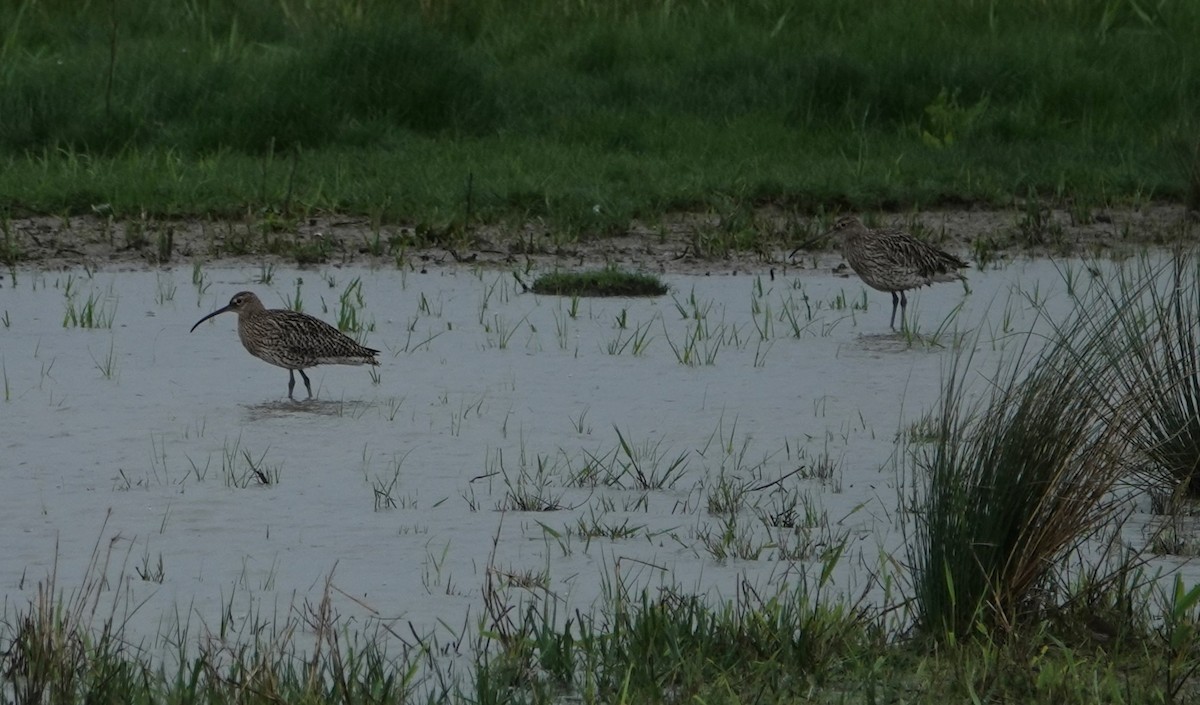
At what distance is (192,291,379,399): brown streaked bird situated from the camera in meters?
8.27

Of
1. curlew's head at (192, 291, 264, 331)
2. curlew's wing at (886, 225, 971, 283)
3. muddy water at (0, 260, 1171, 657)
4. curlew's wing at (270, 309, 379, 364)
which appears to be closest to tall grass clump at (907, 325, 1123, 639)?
muddy water at (0, 260, 1171, 657)

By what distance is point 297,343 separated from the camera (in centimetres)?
827

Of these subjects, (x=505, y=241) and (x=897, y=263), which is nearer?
(x=897, y=263)

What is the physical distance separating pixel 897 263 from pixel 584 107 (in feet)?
14.9

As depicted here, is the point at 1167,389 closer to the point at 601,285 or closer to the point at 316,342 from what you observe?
the point at 316,342

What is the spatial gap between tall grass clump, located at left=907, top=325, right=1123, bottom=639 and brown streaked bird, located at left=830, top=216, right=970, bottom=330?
14.2 ft

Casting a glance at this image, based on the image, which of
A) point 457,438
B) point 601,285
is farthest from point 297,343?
point 601,285

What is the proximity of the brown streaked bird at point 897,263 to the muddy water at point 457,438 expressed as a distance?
0.71 feet

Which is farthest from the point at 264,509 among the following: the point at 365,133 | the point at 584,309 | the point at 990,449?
the point at 365,133

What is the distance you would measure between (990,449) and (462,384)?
11.6ft

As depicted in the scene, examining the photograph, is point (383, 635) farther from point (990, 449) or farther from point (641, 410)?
point (641, 410)

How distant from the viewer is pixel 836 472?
6953 mm

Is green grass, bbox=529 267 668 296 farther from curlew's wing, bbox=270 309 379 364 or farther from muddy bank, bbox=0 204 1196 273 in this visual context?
curlew's wing, bbox=270 309 379 364

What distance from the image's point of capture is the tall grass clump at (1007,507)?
5078mm
